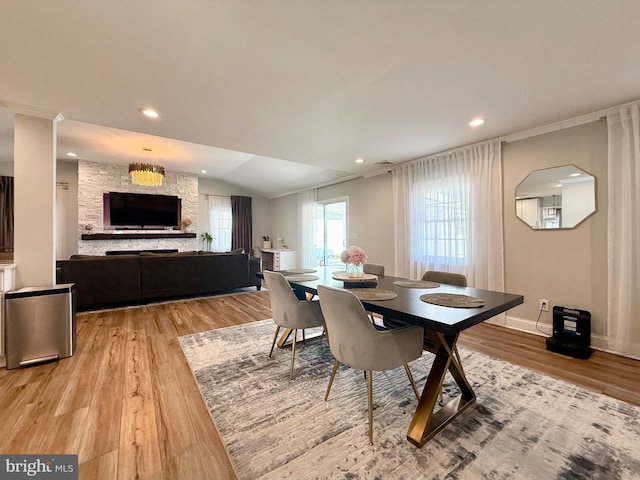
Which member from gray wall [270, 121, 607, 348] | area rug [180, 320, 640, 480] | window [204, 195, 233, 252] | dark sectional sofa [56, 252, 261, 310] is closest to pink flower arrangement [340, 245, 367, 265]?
area rug [180, 320, 640, 480]

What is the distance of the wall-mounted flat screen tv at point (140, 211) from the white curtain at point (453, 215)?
5.68 metres

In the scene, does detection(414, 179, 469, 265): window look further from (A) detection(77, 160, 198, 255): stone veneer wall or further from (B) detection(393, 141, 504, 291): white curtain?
(A) detection(77, 160, 198, 255): stone veneer wall

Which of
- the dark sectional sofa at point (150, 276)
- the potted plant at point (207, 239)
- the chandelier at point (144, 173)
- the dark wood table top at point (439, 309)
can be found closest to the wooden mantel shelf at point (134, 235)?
the potted plant at point (207, 239)

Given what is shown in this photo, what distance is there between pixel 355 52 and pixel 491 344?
2.99m

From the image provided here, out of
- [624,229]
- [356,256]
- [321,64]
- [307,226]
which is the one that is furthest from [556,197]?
[307,226]

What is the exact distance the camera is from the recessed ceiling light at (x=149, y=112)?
2.59 m

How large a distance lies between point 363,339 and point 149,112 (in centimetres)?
289

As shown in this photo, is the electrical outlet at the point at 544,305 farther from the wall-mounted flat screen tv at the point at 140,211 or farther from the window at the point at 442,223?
the wall-mounted flat screen tv at the point at 140,211

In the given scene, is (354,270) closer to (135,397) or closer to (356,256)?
(356,256)

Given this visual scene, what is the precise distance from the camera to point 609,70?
1.96 m

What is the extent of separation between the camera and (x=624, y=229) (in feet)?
8.12

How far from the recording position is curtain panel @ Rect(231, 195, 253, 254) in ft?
26.8

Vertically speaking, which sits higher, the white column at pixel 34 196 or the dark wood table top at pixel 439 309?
the white column at pixel 34 196

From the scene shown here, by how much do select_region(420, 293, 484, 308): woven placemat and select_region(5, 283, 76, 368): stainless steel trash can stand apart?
3171 millimetres
